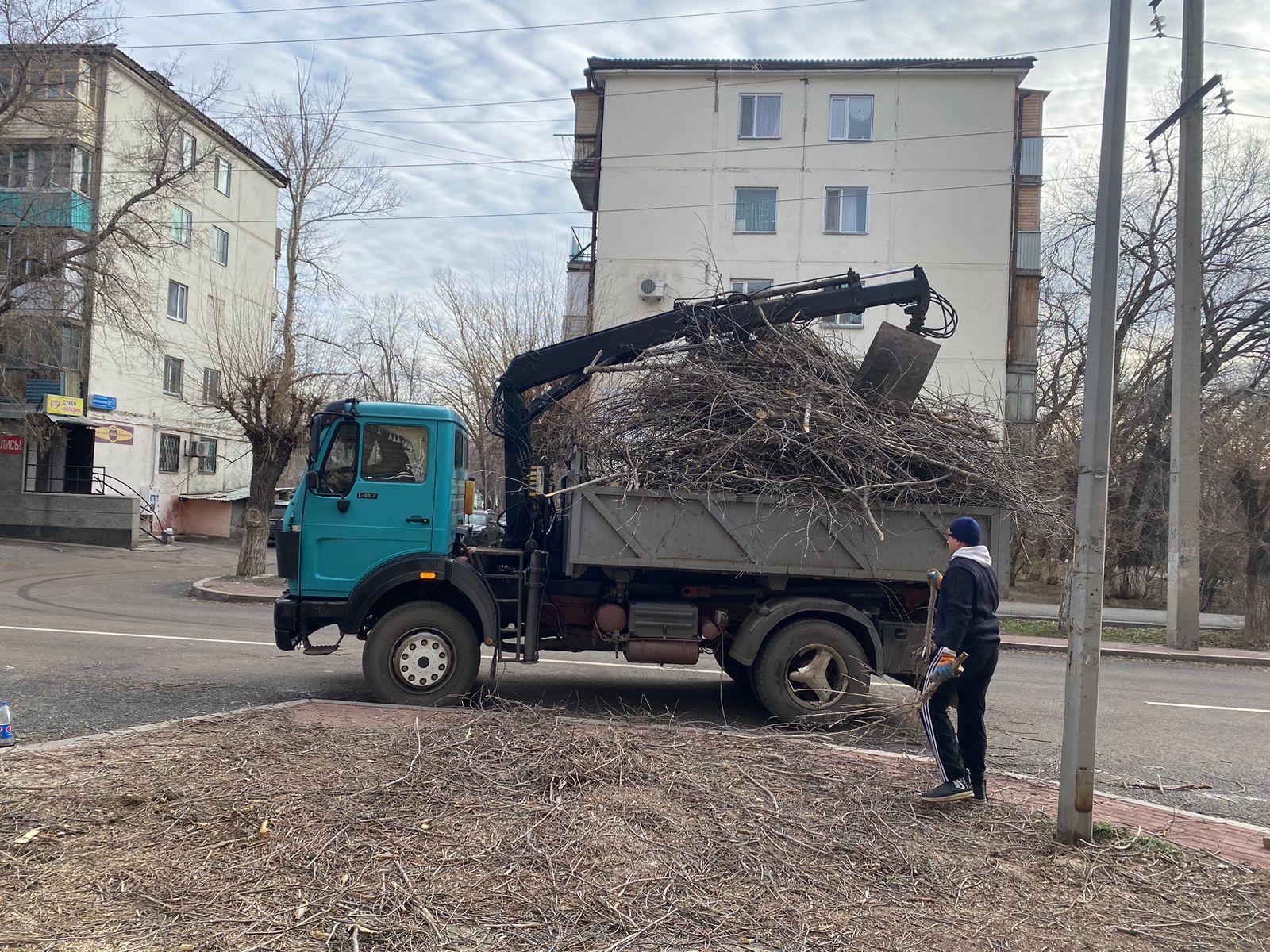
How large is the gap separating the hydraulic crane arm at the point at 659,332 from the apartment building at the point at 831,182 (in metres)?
19.3

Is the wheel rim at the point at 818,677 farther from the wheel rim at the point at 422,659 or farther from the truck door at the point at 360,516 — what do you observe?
the truck door at the point at 360,516

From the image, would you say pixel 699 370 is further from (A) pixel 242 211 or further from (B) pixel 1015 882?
(A) pixel 242 211

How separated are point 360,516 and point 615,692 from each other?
3.14 m

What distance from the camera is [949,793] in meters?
5.19

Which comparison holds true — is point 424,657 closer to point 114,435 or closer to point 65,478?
point 114,435

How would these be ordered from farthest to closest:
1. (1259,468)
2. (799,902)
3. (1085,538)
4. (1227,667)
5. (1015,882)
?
(1259,468)
(1227,667)
(1085,538)
(1015,882)
(799,902)

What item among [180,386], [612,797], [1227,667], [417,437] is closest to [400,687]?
[417,437]

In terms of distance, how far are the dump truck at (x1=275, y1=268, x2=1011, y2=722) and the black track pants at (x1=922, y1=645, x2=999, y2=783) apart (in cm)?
208

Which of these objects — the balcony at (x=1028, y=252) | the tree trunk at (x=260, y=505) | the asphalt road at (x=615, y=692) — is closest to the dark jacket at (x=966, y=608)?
the asphalt road at (x=615, y=692)

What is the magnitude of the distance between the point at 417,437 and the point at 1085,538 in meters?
5.32

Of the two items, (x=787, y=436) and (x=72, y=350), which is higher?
(x=72, y=350)

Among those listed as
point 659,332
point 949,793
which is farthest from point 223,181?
point 949,793

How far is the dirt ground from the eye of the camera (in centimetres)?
360

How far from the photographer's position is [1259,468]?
52.7 feet
